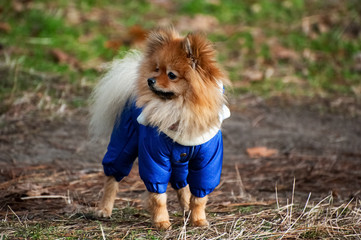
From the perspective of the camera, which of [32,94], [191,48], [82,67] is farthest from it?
[82,67]

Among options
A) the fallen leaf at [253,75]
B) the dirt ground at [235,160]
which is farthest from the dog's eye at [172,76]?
the fallen leaf at [253,75]

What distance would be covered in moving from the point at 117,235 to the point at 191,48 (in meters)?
1.22

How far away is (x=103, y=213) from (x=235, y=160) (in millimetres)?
1782

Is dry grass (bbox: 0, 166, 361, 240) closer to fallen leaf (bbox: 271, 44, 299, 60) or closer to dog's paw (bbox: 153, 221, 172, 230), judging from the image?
dog's paw (bbox: 153, 221, 172, 230)

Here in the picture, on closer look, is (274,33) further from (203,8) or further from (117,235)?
(117,235)

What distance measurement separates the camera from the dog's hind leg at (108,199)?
141 inches

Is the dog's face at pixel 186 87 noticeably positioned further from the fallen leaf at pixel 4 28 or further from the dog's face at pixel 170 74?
the fallen leaf at pixel 4 28

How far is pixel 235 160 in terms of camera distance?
195 inches

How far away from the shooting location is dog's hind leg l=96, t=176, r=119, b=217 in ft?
11.7

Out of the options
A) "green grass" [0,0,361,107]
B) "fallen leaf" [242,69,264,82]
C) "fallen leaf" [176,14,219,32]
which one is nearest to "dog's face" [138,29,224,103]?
"green grass" [0,0,361,107]

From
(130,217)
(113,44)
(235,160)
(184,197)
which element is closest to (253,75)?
(113,44)

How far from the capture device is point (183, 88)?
303 centimetres

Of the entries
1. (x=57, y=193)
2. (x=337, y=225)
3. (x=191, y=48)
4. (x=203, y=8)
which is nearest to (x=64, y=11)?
(x=203, y=8)

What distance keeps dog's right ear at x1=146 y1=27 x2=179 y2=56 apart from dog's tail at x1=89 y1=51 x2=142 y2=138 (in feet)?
0.96
